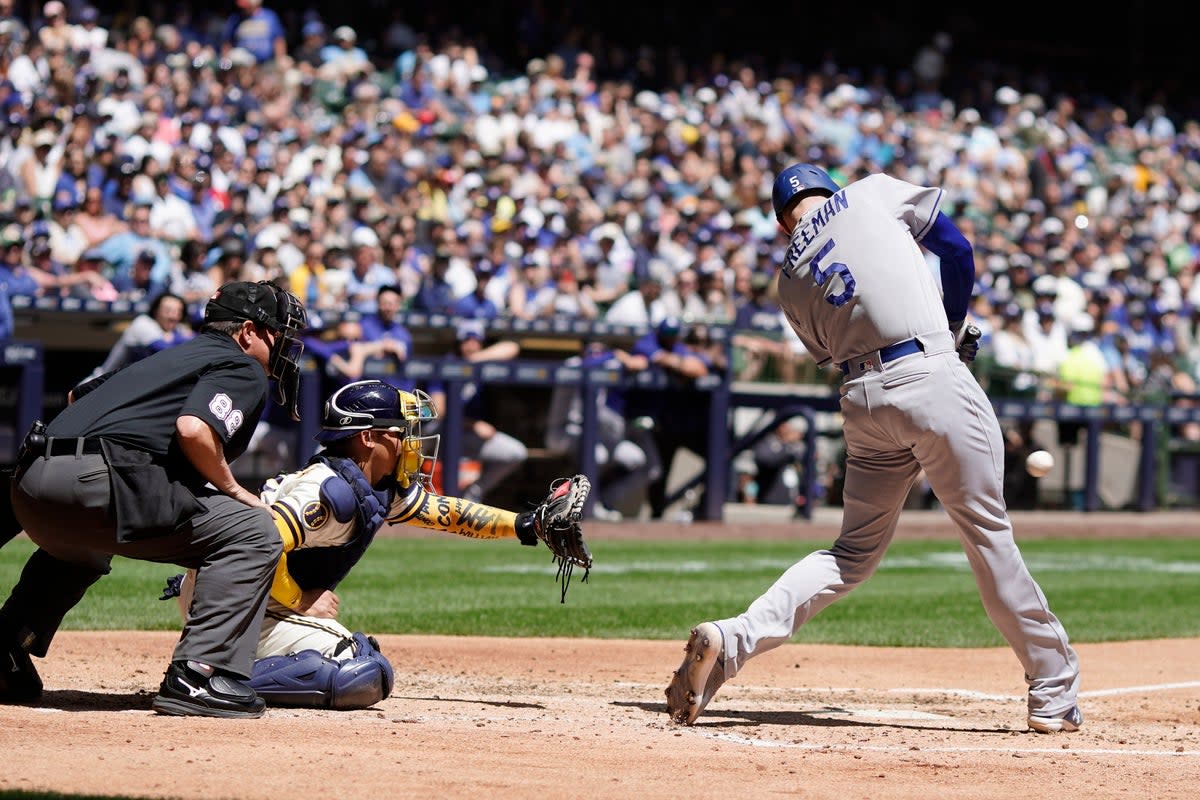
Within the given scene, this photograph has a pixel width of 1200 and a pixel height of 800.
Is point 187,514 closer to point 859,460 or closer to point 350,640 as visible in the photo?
point 350,640

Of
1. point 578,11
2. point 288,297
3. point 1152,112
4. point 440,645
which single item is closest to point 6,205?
point 440,645

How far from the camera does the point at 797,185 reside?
5.86 meters

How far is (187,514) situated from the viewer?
510cm

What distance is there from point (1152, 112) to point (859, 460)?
2527 cm

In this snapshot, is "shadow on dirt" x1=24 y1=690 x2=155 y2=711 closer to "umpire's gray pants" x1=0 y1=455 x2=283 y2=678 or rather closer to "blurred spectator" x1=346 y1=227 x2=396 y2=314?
Result: "umpire's gray pants" x1=0 y1=455 x2=283 y2=678

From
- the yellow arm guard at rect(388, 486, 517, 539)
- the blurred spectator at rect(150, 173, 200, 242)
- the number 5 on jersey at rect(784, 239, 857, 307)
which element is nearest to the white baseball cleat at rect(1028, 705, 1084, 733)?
the number 5 on jersey at rect(784, 239, 857, 307)

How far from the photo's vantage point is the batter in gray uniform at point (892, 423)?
5.45 metres

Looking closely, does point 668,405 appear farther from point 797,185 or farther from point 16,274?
point 797,185

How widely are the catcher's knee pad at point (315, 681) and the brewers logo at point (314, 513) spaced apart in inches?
21.7

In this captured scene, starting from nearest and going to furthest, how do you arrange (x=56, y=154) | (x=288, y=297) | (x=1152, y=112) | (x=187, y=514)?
(x=187, y=514) < (x=288, y=297) < (x=56, y=154) < (x=1152, y=112)

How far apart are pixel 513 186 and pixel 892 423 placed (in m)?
12.9

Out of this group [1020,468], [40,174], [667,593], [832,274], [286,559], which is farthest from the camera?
A: [1020,468]

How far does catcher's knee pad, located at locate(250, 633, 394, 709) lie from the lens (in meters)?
5.56

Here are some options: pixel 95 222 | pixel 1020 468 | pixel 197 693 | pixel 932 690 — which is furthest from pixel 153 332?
pixel 1020 468
